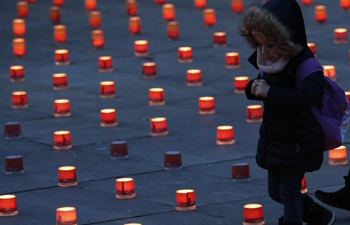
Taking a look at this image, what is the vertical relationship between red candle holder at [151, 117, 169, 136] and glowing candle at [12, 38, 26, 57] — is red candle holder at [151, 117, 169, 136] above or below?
below

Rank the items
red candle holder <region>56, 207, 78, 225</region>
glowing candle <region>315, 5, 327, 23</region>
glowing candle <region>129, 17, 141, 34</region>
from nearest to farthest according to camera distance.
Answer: red candle holder <region>56, 207, 78, 225</region> → glowing candle <region>129, 17, 141, 34</region> → glowing candle <region>315, 5, 327, 23</region>

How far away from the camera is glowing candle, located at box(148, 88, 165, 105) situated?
11016 millimetres

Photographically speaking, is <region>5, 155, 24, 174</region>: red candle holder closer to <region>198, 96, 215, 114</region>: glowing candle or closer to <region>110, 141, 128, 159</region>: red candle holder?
<region>110, 141, 128, 159</region>: red candle holder

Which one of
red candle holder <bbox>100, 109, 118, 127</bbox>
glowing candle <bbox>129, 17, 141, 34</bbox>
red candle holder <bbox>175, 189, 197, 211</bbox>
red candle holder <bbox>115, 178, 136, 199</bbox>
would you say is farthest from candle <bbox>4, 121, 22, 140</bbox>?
glowing candle <bbox>129, 17, 141, 34</bbox>

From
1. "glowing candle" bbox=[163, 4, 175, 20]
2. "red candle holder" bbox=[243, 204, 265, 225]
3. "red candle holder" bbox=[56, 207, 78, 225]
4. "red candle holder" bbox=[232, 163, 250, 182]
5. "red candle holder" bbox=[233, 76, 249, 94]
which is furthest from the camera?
"glowing candle" bbox=[163, 4, 175, 20]

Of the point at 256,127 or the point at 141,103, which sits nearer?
the point at 256,127

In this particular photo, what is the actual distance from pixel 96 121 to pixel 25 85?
191 cm

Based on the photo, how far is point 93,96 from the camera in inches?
452

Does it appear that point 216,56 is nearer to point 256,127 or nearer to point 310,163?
point 256,127

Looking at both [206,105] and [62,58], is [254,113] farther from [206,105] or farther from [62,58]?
[62,58]

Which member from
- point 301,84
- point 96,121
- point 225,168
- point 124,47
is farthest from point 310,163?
point 124,47

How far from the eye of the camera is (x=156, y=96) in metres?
11.0

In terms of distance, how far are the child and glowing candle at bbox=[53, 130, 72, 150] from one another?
3.21 metres

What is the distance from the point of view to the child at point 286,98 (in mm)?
6273
